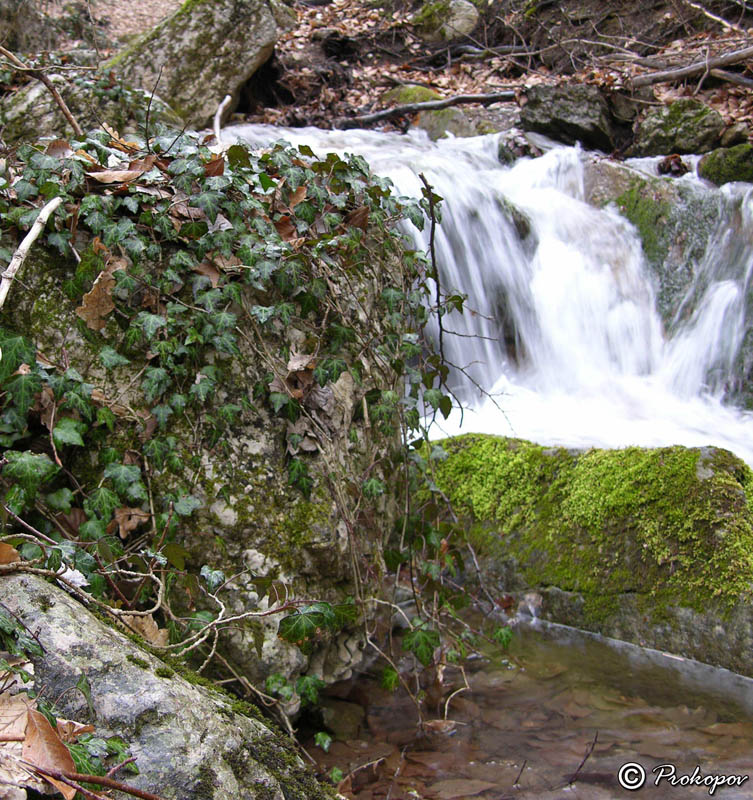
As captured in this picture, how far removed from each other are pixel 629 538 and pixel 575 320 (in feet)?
11.4

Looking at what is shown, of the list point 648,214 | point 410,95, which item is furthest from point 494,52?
point 648,214

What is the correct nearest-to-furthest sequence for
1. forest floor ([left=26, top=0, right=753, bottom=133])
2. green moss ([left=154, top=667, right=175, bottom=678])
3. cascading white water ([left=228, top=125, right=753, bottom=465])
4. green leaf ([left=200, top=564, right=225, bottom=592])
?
1. green moss ([left=154, top=667, right=175, bottom=678])
2. green leaf ([left=200, top=564, right=225, bottom=592])
3. cascading white water ([left=228, top=125, right=753, bottom=465])
4. forest floor ([left=26, top=0, right=753, bottom=133])

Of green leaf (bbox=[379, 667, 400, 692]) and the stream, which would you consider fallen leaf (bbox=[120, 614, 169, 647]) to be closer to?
the stream

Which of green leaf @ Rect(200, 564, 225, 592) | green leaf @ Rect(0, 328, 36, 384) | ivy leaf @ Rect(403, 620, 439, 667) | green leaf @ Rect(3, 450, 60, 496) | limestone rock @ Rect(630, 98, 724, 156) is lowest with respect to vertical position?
ivy leaf @ Rect(403, 620, 439, 667)

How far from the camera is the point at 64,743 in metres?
1.17

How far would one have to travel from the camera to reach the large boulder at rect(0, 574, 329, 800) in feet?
4.38

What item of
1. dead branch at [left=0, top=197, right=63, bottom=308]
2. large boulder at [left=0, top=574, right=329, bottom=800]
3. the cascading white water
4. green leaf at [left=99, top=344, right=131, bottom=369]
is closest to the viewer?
large boulder at [left=0, top=574, right=329, bottom=800]

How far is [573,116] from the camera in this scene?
8.23 meters

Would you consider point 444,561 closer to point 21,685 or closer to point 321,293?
point 321,293

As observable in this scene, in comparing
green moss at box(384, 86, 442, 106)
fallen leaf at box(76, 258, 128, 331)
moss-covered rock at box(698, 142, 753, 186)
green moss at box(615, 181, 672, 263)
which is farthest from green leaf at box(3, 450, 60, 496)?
green moss at box(384, 86, 442, 106)

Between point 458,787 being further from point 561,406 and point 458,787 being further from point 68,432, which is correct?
point 561,406

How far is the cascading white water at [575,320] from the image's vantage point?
18.8ft

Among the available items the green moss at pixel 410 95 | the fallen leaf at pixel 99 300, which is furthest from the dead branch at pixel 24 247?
the green moss at pixel 410 95

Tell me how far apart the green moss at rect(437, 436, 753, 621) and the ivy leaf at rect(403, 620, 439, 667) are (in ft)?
3.64
